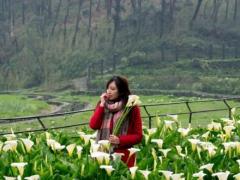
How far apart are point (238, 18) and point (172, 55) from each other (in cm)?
988

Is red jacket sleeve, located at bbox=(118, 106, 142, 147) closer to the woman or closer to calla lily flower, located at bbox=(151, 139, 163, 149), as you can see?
the woman

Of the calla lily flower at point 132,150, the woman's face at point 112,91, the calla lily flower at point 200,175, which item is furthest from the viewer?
the woman's face at point 112,91

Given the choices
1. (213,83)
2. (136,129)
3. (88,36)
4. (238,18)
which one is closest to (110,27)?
(88,36)

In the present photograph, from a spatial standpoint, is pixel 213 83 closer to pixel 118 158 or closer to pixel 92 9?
pixel 92 9

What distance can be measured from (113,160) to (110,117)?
54cm

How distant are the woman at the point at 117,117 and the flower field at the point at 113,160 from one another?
0.12 meters

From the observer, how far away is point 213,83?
43625 mm

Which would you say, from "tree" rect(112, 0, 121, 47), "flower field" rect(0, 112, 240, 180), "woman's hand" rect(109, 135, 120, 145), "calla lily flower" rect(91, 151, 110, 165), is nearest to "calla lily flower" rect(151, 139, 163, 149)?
"flower field" rect(0, 112, 240, 180)

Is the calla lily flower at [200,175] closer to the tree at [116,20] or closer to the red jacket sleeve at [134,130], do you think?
the red jacket sleeve at [134,130]

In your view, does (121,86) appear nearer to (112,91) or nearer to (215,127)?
(112,91)

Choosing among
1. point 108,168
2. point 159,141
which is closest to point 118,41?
point 159,141

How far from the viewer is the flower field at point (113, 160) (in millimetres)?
4668

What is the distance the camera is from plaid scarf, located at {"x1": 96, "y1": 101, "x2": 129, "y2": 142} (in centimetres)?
527

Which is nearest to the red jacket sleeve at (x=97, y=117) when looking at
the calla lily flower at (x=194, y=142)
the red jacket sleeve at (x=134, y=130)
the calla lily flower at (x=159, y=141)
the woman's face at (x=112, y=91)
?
the woman's face at (x=112, y=91)
